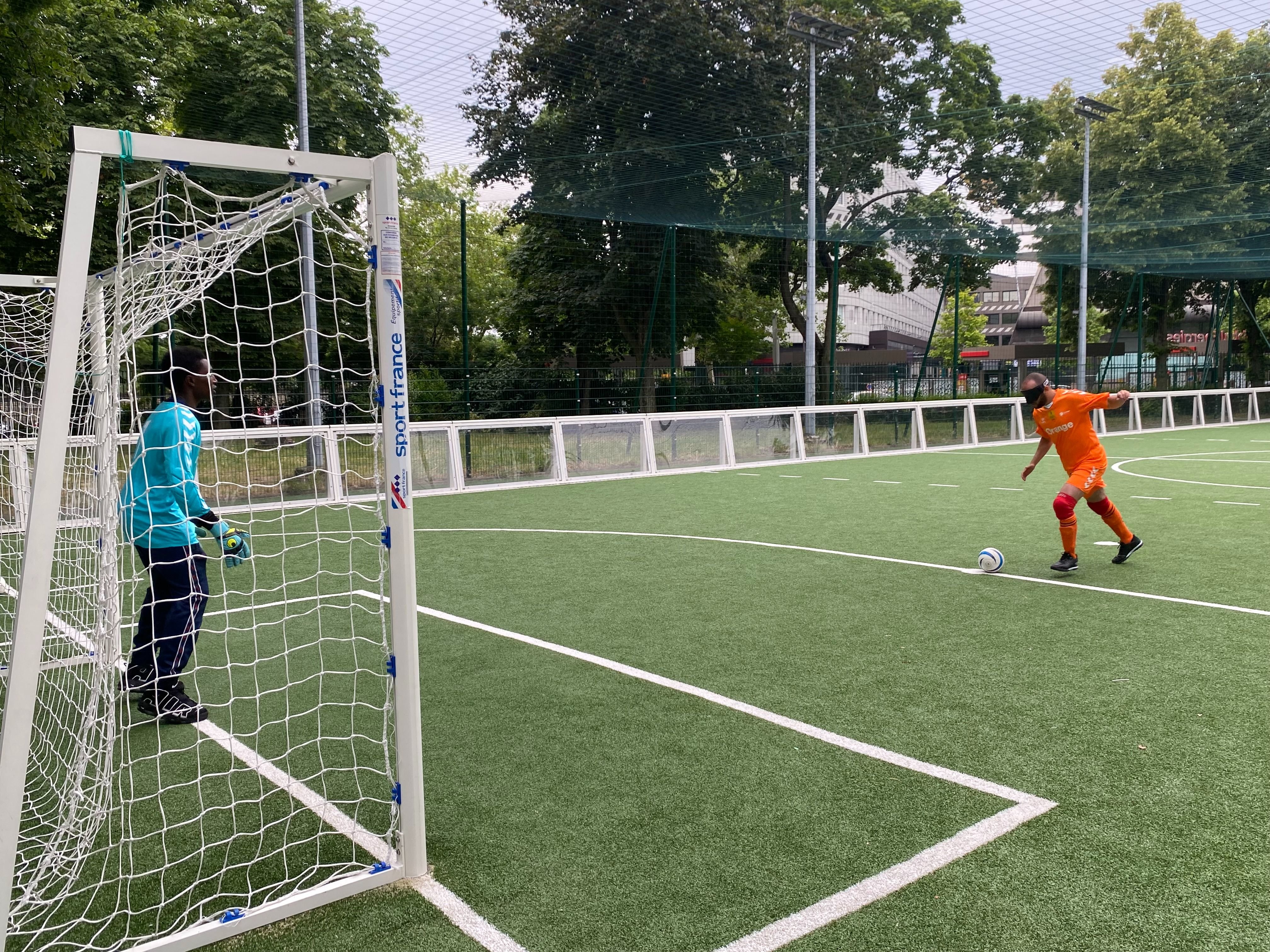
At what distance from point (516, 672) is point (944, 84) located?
1249 inches

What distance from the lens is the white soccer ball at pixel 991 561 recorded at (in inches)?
324

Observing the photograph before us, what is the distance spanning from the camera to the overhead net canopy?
19469mm

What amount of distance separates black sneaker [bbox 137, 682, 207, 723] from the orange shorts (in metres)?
7.03

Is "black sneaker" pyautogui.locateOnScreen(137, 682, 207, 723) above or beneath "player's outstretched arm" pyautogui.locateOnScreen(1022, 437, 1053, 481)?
beneath

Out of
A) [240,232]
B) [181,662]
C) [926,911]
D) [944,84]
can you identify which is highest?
[944,84]

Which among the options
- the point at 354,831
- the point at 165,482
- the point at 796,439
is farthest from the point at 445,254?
the point at 354,831

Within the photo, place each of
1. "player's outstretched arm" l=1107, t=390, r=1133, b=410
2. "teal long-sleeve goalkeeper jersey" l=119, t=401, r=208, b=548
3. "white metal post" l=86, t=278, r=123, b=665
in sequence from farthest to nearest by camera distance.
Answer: "player's outstretched arm" l=1107, t=390, r=1133, b=410 < "teal long-sleeve goalkeeper jersey" l=119, t=401, r=208, b=548 < "white metal post" l=86, t=278, r=123, b=665

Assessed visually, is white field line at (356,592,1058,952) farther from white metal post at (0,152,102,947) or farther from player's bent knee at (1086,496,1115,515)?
player's bent knee at (1086,496,1115,515)

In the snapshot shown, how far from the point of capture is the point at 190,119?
17.6 metres

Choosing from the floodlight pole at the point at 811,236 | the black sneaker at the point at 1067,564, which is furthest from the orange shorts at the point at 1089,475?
the floodlight pole at the point at 811,236

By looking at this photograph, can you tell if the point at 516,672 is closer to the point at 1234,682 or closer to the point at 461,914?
the point at 461,914

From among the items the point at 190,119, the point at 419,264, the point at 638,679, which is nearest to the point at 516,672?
the point at 638,679

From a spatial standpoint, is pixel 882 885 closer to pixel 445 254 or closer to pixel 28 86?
pixel 28 86

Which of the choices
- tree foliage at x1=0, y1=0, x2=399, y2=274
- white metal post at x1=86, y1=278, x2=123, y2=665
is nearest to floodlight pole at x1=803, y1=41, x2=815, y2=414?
tree foliage at x1=0, y1=0, x2=399, y2=274
